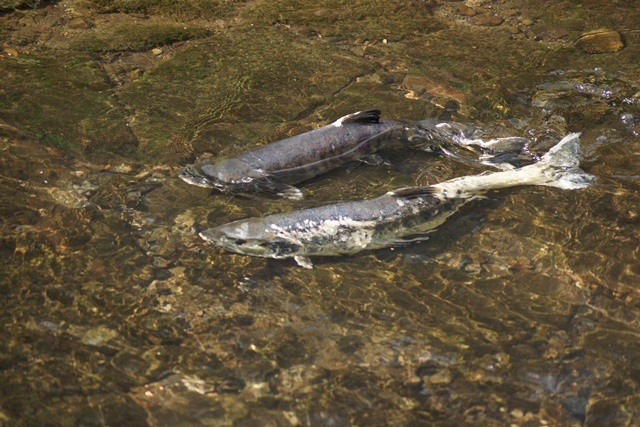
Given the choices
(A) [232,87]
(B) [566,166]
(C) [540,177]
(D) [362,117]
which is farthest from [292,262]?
(A) [232,87]

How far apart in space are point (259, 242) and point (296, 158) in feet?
3.64

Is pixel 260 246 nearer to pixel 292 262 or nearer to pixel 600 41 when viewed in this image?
pixel 292 262

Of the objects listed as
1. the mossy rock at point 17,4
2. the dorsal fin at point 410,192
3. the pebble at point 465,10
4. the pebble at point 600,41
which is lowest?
the dorsal fin at point 410,192

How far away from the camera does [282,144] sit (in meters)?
6.11

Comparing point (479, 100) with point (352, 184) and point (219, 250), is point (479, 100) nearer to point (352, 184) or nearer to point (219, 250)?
point (352, 184)

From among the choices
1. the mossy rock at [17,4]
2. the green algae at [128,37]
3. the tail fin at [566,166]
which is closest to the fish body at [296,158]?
the tail fin at [566,166]

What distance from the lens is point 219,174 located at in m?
5.83

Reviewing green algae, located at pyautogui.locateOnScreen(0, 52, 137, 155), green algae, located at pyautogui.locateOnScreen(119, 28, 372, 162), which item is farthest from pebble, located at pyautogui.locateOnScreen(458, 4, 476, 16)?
green algae, located at pyautogui.locateOnScreen(0, 52, 137, 155)

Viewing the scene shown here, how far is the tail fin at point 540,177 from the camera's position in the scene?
5750 mm

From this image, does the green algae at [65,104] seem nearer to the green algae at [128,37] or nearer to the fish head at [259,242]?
the green algae at [128,37]

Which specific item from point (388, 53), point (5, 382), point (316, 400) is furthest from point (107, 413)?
point (388, 53)

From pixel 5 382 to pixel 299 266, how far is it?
212cm

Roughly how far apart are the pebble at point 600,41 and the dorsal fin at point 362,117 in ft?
10.1

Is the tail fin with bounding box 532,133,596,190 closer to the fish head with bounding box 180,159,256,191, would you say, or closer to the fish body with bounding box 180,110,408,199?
the fish body with bounding box 180,110,408,199
